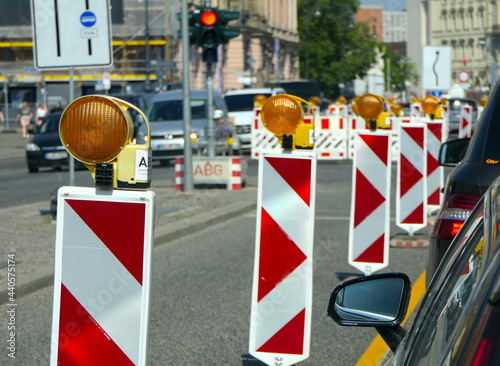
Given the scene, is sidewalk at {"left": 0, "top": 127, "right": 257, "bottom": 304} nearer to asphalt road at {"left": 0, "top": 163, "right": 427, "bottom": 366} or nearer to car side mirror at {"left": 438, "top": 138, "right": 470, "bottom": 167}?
asphalt road at {"left": 0, "top": 163, "right": 427, "bottom": 366}

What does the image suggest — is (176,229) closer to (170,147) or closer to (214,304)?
(214,304)

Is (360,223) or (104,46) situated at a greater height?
(104,46)

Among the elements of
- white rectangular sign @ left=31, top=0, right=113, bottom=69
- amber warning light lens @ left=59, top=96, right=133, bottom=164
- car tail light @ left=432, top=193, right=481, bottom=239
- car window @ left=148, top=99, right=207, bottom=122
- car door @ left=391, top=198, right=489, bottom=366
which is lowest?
car window @ left=148, top=99, right=207, bottom=122

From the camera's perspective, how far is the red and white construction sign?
12.3 feet

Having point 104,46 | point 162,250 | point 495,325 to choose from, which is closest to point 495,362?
point 495,325

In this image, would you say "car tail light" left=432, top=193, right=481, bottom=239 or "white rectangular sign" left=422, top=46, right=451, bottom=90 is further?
"white rectangular sign" left=422, top=46, right=451, bottom=90

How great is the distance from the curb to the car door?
5.75 meters

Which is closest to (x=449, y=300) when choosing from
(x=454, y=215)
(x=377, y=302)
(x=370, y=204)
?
(x=377, y=302)

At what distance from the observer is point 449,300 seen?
2129 mm

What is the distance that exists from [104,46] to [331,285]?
10.5 ft

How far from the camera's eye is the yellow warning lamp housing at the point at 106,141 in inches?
145

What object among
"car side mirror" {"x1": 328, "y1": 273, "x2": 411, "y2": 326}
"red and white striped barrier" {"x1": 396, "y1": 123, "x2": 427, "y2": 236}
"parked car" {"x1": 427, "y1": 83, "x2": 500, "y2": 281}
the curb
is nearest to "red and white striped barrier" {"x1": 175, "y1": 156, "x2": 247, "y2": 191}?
the curb

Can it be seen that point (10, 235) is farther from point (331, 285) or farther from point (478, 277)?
point (478, 277)

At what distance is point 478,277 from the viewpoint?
1.85 m
